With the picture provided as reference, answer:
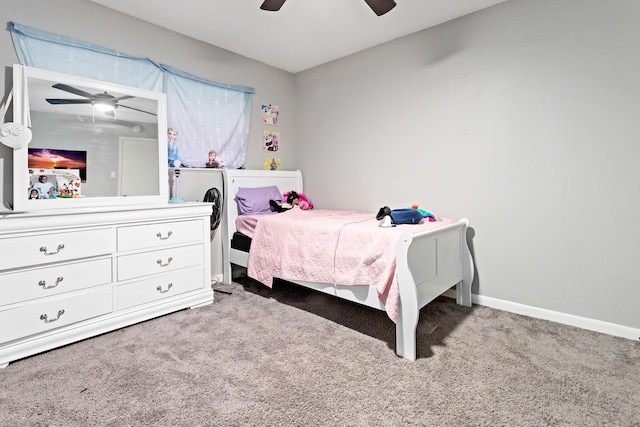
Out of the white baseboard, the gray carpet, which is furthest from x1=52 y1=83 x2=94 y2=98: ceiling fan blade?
the white baseboard

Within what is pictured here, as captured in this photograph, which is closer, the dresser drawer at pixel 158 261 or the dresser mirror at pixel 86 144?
the dresser mirror at pixel 86 144

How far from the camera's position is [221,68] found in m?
3.43

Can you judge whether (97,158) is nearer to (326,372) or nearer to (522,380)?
(326,372)

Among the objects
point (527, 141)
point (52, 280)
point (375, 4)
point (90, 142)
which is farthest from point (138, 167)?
point (527, 141)

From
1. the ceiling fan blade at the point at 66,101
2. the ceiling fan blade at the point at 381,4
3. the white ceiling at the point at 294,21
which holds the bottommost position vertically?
the ceiling fan blade at the point at 66,101

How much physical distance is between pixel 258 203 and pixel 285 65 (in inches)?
68.7

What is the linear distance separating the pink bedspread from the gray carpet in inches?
15.0

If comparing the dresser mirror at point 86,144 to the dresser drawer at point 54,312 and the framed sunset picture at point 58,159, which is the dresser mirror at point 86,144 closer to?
the framed sunset picture at point 58,159

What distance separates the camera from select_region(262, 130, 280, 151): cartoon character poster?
3.84 meters

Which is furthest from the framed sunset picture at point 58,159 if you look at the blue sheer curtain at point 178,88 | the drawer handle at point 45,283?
the drawer handle at point 45,283

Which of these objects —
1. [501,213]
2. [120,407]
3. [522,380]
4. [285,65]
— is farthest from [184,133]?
[522,380]

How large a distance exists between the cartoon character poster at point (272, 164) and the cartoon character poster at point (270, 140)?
118 mm

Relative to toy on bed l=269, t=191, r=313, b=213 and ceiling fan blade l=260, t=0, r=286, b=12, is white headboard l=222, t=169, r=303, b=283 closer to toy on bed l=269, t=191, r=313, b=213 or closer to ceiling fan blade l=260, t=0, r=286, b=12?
toy on bed l=269, t=191, r=313, b=213

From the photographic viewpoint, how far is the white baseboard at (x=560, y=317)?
2.16 meters
